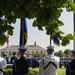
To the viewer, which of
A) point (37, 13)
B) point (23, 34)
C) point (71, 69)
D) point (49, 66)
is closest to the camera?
point (37, 13)

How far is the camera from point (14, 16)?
7.89 m

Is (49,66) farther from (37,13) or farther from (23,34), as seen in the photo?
(23,34)

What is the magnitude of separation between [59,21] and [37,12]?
619mm

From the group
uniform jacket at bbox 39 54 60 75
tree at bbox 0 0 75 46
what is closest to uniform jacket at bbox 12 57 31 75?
uniform jacket at bbox 39 54 60 75

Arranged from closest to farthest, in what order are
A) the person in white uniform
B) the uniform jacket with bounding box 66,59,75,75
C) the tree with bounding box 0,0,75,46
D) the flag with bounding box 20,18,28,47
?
the tree with bounding box 0,0,75,46
the uniform jacket with bounding box 66,59,75,75
the person in white uniform
the flag with bounding box 20,18,28,47

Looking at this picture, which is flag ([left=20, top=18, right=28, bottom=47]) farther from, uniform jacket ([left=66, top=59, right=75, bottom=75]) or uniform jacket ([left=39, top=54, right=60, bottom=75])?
uniform jacket ([left=66, top=59, right=75, bottom=75])

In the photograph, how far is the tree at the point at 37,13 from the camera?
745 centimetres

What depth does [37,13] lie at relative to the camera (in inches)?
305

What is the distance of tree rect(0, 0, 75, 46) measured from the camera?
7453 mm

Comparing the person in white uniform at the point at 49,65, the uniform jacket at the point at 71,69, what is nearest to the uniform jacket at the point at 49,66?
the person in white uniform at the point at 49,65

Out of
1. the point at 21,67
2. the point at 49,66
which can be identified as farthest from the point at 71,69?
the point at 21,67

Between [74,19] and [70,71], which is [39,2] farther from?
[74,19]

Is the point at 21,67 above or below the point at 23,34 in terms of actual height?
below

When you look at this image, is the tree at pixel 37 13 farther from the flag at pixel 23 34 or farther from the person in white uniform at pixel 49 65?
the flag at pixel 23 34
